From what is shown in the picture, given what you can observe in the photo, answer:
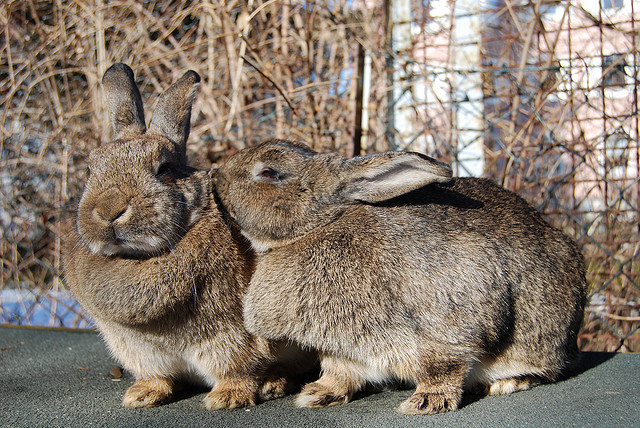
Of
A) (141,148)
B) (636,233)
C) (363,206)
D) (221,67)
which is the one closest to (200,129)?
(221,67)

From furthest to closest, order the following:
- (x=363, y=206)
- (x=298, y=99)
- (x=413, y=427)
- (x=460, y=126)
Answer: (x=460, y=126)
(x=298, y=99)
(x=363, y=206)
(x=413, y=427)

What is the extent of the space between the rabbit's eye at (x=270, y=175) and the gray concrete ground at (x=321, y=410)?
0.77 metres

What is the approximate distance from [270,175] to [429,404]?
0.92 metres

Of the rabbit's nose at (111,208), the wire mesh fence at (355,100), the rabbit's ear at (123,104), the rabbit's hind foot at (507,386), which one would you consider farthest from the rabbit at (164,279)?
the wire mesh fence at (355,100)

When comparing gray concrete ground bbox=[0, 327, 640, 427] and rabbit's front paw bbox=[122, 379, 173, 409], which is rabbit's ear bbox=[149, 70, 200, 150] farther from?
gray concrete ground bbox=[0, 327, 640, 427]

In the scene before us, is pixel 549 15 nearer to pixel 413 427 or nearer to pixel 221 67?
pixel 221 67

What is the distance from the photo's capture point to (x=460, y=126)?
12.5ft

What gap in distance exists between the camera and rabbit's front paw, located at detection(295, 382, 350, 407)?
1966mm

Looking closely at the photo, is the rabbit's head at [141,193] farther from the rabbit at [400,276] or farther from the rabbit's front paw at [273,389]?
the rabbit's front paw at [273,389]

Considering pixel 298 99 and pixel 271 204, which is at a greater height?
pixel 298 99

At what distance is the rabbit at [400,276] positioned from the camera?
1.85 meters

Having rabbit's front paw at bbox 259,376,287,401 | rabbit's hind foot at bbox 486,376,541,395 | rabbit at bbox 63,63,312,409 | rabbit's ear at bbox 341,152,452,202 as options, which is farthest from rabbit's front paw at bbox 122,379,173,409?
rabbit's hind foot at bbox 486,376,541,395

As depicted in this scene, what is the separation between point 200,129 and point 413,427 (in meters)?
2.42

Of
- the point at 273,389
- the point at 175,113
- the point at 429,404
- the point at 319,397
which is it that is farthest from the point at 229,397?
the point at 175,113
